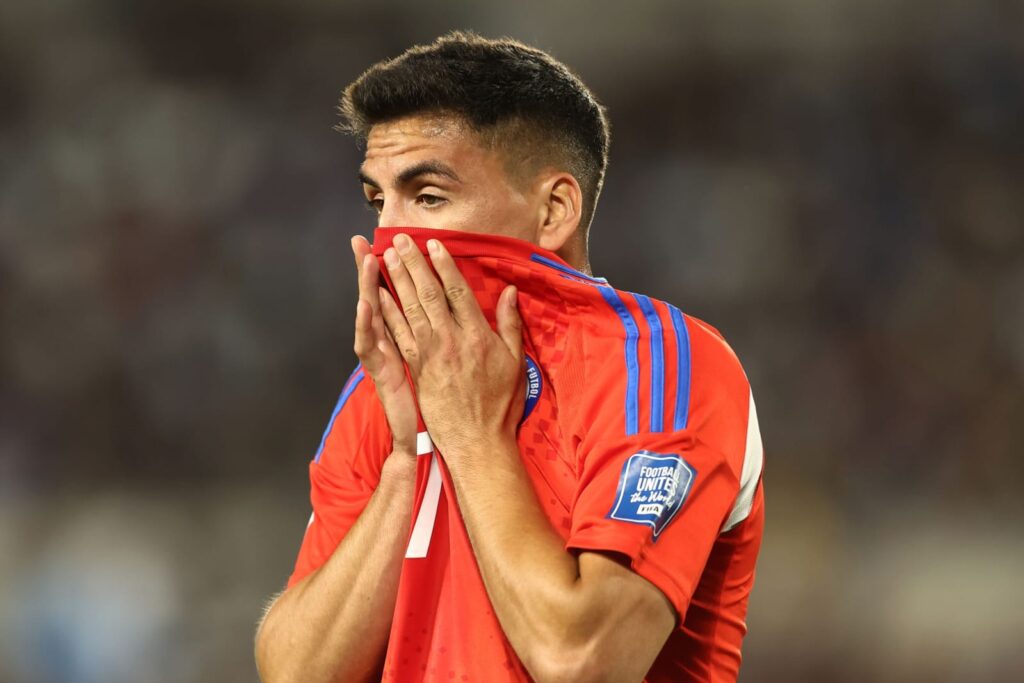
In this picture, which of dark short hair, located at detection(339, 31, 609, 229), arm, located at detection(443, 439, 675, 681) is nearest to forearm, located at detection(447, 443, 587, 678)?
arm, located at detection(443, 439, 675, 681)

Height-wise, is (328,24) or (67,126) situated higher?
(328,24)

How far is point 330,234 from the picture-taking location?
4352 millimetres

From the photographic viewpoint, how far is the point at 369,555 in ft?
4.98

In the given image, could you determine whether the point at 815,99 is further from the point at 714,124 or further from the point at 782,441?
the point at 782,441

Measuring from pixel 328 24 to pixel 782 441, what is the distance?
241cm

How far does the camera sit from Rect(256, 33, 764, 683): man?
49.6 inches

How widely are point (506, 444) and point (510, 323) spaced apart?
0.17 m

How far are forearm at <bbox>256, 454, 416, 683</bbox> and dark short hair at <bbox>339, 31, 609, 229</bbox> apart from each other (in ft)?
1.68

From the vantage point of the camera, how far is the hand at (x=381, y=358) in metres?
1.48

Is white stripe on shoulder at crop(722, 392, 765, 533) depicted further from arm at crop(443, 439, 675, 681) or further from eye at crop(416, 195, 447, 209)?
eye at crop(416, 195, 447, 209)

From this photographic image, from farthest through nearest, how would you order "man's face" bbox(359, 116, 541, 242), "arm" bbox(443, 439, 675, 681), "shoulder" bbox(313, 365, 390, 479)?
1. "shoulder" bbox(313, 365, 390, 479)
2. "man's face" bbox(359, 116, 541, 242)
3. "arm" bbox(443, 439, 675, 681)

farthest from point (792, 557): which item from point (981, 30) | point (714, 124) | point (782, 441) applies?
point (981, 30)

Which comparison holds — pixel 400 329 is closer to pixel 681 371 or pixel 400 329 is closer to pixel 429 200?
pixel 429 200

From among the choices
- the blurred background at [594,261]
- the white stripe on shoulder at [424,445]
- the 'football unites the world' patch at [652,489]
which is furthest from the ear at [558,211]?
the blurred background at [594,261]
